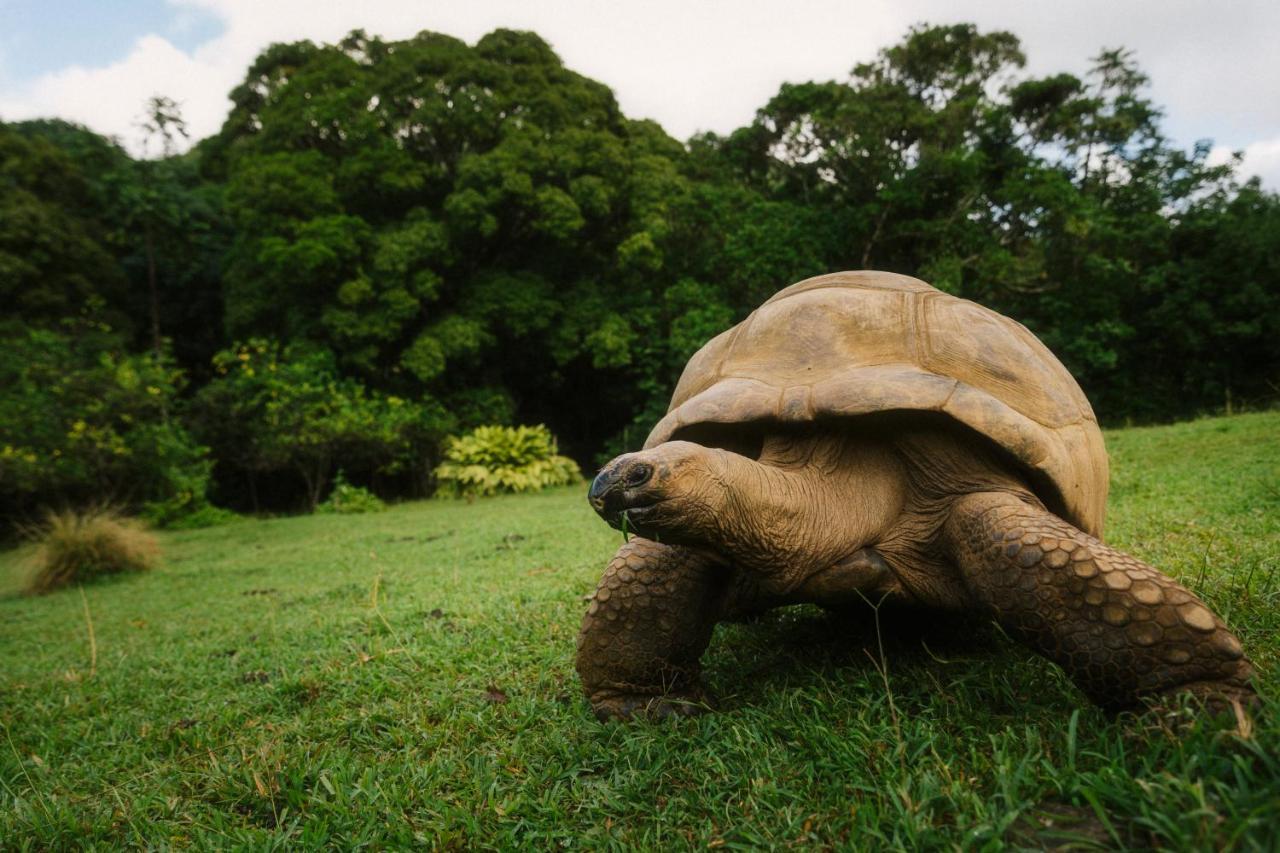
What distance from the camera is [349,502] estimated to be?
1224 centimetres

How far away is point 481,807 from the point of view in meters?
1.57

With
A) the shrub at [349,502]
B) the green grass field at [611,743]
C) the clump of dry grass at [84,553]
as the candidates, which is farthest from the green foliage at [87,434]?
the green grass field at [611,743]

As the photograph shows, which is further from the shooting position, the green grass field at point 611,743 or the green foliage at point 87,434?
the green foliage at point 87,434

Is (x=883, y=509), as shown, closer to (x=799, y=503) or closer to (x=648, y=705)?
(x=799, y=503)

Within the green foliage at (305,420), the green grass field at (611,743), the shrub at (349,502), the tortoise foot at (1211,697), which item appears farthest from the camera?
the green foliage at (305,420)

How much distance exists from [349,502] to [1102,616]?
40.6 feet

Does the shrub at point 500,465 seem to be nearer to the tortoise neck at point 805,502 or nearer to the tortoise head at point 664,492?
the tortoise neck at point 805,502

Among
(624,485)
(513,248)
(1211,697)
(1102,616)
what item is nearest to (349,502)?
(513,248)

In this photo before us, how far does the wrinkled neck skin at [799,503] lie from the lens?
154 centimetres

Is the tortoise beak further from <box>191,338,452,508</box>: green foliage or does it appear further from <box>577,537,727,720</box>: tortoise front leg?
<box>191,338,452,508</box>: green foliage

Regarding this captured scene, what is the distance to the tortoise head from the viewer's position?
54.4 inches

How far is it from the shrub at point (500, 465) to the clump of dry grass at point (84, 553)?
6143 millimetres

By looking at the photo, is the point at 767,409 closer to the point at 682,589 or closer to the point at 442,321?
the point at 682,589

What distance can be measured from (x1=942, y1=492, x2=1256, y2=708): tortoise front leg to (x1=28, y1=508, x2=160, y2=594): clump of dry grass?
8151 mm
